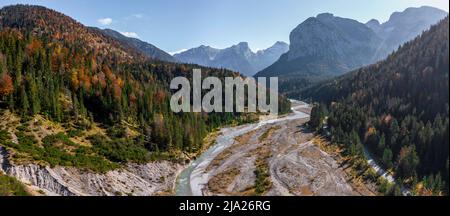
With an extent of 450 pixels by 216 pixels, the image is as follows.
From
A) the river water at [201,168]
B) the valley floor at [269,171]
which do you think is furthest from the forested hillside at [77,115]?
the valley floor at [269,171]

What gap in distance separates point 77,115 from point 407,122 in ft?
296

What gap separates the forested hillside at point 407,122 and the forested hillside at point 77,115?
5041 cm

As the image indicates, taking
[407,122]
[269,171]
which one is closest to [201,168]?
[269,171]

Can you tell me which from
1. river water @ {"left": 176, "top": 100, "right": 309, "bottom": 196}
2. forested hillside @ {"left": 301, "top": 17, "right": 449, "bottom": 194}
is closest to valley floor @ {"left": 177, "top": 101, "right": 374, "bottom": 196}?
river water @ {"left": 176, "top": 100, "right": 309, "bottom": 196}

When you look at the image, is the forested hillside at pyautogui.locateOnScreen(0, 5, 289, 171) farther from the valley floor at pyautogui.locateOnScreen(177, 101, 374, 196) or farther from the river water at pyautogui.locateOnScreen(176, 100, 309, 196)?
Answer: the valley floor at pyautogui.locateOnScreen(177, 101, 374, 196)

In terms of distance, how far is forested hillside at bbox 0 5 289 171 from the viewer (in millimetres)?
66625

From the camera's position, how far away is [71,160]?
6397cm

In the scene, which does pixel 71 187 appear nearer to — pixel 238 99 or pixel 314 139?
pixel 314 139

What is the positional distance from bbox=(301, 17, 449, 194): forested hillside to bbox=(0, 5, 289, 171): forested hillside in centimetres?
5041

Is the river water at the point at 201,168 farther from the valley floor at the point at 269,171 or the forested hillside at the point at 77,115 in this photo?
the forested hillside at the point at 77,115

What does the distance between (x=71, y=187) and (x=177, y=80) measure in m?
131

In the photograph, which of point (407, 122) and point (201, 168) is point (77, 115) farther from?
point (407, 122)

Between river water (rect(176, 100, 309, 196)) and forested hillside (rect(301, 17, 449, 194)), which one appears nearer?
river water (rect(176, 100, 309, 196))
